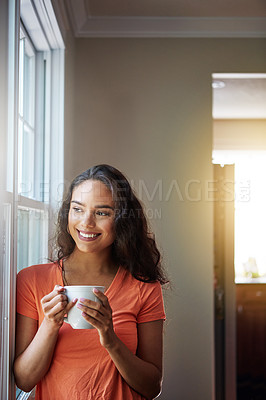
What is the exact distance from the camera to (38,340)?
3.54 ft

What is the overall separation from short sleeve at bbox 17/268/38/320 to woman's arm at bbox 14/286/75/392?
2 centimetres

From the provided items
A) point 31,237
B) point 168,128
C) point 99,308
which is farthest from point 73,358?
point 168,128

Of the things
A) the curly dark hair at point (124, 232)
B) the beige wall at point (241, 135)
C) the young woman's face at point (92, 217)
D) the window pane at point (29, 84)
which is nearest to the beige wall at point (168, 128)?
the window pane at point (29, 84)

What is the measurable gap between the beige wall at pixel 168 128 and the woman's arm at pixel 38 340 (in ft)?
5.00

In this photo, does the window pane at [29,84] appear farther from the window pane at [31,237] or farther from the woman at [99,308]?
the woman at [99,308]

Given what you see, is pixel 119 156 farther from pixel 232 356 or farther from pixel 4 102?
pixel 4 102

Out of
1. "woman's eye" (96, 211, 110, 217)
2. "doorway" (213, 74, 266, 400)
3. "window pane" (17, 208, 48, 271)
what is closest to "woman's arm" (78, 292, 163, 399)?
"woman's eye" (96, 211, 110, 217)

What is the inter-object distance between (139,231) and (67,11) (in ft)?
4.71

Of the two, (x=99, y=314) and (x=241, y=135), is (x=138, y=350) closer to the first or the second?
(x=99, y=314)

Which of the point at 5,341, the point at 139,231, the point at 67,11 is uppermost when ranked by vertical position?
the point at 67,11

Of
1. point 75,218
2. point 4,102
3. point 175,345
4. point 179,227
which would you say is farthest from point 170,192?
point 4,102

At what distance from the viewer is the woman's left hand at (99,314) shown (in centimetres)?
100

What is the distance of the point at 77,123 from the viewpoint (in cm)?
264

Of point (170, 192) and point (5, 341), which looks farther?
point (170, 192)
